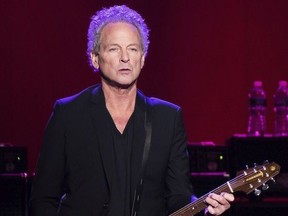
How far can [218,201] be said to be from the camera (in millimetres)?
2682

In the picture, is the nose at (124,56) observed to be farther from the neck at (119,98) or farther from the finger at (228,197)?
the finger at (228,197)

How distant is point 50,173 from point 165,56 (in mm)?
2731

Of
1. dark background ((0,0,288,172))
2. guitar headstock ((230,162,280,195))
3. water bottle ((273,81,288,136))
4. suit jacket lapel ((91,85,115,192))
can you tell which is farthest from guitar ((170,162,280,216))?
dark background ((0,0,288,172))

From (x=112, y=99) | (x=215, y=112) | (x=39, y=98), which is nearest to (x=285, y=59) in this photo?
(x=215, y=112)

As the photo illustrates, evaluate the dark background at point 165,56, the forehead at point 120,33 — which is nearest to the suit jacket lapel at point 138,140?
the forehead at point 120,33

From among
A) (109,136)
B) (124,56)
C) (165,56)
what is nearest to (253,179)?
(109,136)

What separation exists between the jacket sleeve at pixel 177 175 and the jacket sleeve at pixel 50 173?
482mm

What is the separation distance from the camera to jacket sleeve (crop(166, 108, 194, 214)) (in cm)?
292

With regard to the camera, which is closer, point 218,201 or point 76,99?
point 218,201

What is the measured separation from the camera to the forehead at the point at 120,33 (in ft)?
9.26

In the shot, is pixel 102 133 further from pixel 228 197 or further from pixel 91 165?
pixel 228 197

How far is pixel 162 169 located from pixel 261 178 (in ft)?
1.42

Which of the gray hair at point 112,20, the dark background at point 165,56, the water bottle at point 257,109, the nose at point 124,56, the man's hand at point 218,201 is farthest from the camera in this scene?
the dark background at point 165,56

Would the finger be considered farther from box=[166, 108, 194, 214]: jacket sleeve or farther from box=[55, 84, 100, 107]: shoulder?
box=[55, 84, 100, 107]: shoulder
